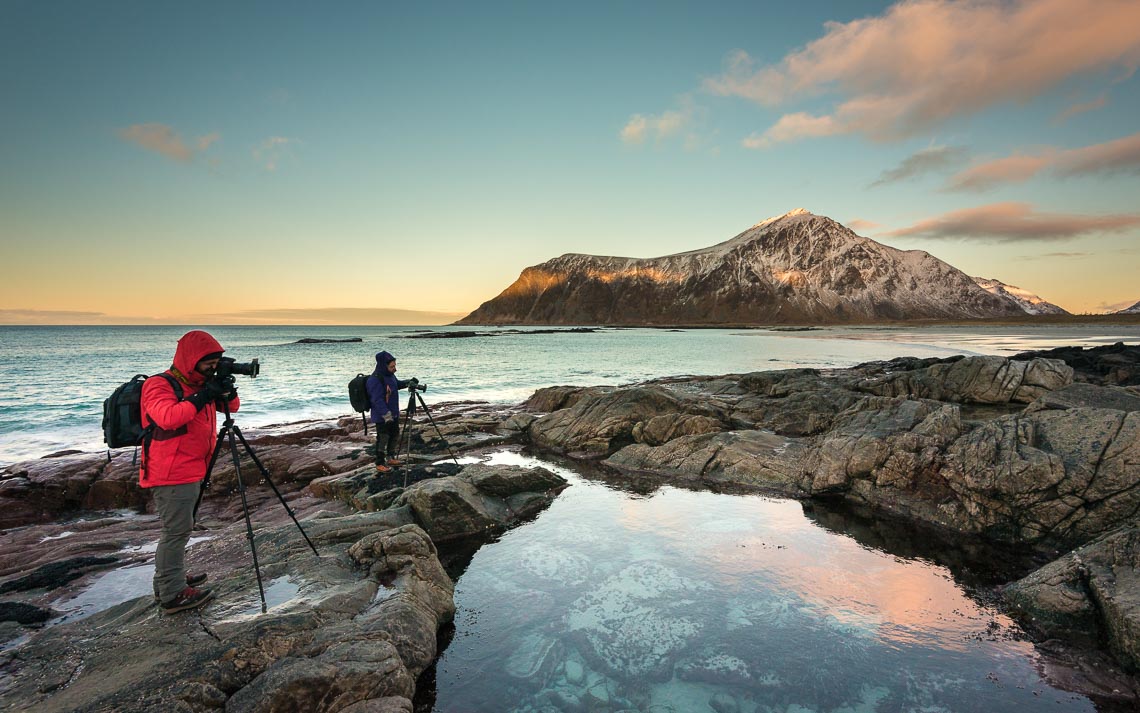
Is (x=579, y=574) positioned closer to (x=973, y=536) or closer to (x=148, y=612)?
(x=148, y=612)

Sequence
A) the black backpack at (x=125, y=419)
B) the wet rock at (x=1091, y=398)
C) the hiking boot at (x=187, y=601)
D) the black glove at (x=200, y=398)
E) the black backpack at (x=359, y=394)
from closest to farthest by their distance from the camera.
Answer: the black backpack at (x=125, y=419), the black glove at (x=200, y=398), the hiking boot at (x=187, y=601), the black backpack at (x=359, y=394), the wet rock at (x=1091, y=398)

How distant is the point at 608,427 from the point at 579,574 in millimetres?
9568

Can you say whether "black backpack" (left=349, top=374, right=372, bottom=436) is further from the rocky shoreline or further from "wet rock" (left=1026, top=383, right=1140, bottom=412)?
"wet rock" (left=1026, top=383, right=1140, bottom=412)

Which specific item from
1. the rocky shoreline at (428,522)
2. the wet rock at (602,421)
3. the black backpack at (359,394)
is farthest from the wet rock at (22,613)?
the wet rock at (602,421)

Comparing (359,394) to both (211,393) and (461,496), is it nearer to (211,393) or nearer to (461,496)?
(461,496)

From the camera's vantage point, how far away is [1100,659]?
5.78 m

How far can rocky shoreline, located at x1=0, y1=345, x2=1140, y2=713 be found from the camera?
196 inches

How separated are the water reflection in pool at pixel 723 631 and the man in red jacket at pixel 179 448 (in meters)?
3.22

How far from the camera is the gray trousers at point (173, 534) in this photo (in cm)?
554

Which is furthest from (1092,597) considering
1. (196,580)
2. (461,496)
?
(196,580)

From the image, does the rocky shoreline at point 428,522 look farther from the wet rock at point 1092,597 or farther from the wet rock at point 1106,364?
the wet rock at point 1106,364

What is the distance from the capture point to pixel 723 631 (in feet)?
21.4

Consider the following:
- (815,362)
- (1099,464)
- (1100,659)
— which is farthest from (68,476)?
(815,362)

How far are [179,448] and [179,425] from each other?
0.36m
